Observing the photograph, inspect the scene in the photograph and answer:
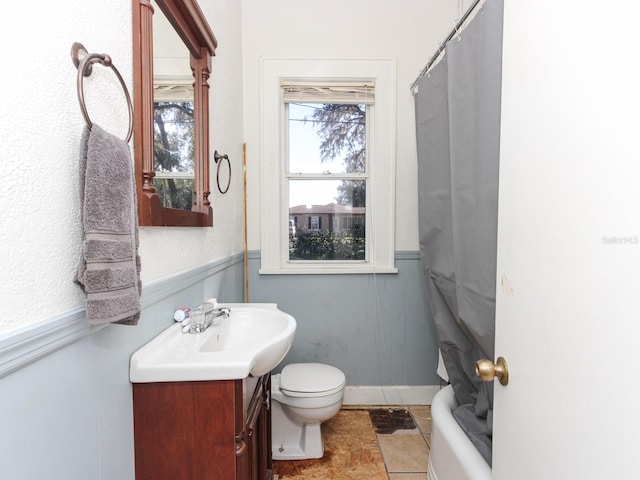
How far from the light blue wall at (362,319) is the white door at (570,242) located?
139 cm

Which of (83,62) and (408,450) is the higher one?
(83,62)

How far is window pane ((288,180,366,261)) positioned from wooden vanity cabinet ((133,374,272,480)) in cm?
142

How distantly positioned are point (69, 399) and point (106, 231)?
0.33m

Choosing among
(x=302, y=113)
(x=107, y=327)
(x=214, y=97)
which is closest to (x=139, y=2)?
(x=214, y=97)

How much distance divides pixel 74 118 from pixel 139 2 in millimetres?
467

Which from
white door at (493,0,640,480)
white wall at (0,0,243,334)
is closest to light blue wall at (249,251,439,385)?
white door at (493,0,640,480)

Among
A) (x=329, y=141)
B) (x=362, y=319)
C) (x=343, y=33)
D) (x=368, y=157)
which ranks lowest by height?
(x=362, y=319)

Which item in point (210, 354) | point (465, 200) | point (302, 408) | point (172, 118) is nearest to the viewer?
point (210, 354)

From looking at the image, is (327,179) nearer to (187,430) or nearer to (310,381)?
(310,381)

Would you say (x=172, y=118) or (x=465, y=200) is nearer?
(x=172, y=118)

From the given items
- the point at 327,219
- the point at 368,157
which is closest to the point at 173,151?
the point at 327,219

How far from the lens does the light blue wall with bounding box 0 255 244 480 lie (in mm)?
489

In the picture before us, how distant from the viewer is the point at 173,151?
43.2 inches

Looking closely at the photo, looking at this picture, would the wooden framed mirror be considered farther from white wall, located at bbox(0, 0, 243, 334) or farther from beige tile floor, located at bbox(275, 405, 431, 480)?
beige tile floor, located at bbox(275, 405, 431, 480)
